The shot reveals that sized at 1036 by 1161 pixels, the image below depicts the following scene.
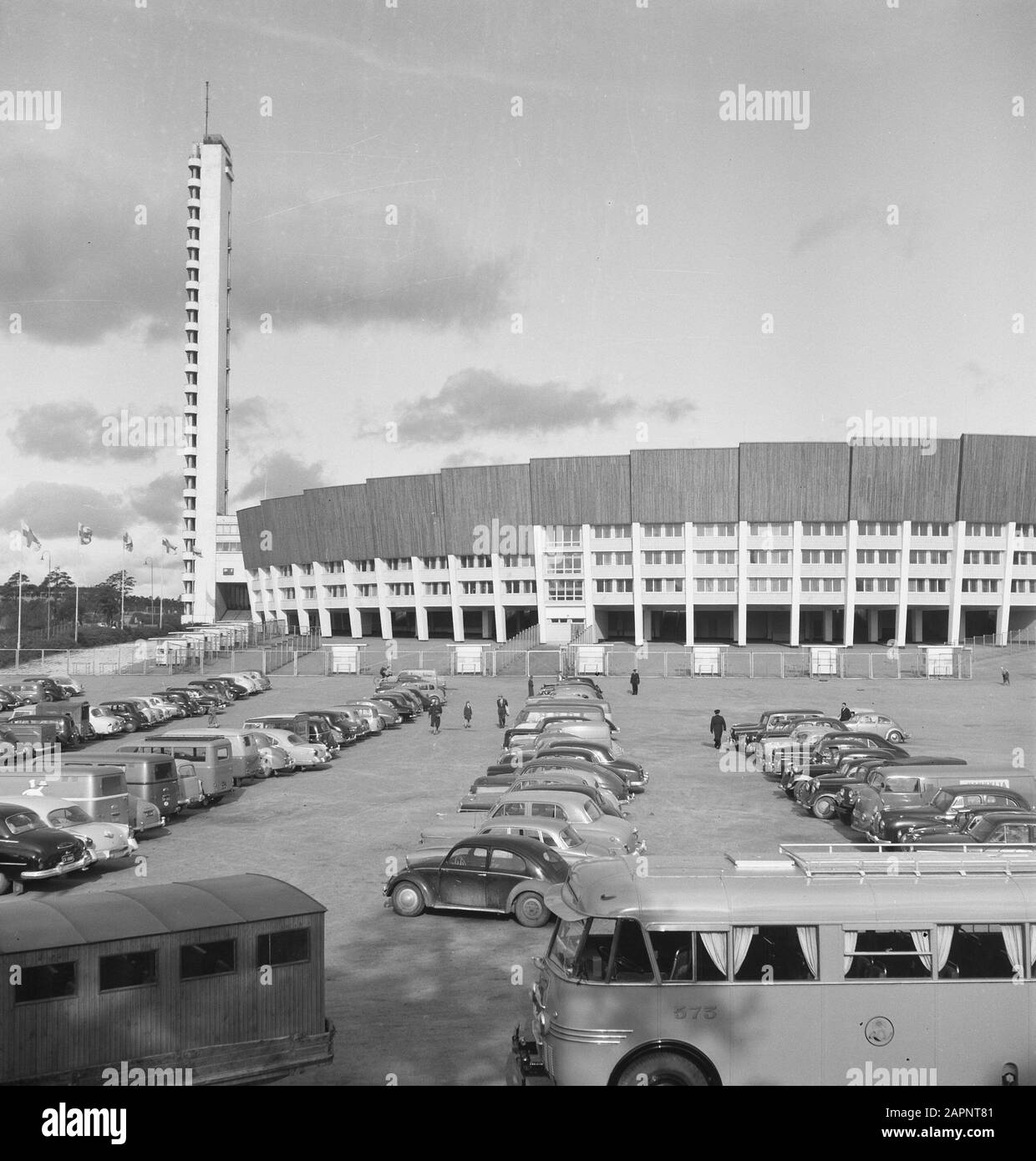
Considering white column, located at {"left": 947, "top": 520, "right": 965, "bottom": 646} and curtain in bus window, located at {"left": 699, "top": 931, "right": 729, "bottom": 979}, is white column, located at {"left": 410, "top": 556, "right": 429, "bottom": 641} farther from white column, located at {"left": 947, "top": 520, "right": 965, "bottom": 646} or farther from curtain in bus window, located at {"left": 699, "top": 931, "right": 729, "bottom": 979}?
curtain in bus window, located at {"left": 699, "top": 931, "right": 729, "bottom": 979}

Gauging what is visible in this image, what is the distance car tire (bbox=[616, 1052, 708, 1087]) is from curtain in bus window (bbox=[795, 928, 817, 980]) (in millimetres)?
1215

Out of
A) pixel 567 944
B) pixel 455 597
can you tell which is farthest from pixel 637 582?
pixel 567 944

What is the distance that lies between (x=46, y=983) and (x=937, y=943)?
708 cm

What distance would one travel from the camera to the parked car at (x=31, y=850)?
1775 centimetres

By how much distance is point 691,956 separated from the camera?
9.11 m

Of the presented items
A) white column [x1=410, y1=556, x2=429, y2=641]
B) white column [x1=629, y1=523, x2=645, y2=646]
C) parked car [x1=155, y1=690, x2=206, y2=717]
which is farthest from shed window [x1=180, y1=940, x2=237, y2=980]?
white column [x1=410, y1=556, x2=429, y2=641]

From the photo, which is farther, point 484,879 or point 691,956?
point 484,879

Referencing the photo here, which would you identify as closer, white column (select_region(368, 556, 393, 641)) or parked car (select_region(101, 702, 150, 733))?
parked car (select_region(101, 702, 150, 733))

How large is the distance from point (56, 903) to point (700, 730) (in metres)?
35.8

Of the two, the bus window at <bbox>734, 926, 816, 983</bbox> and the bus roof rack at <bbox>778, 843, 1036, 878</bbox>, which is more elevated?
the bus roof rack at <bbox>778, 843, 1036, 878</bbox>

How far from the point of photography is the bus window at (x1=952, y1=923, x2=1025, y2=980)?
30.2 ft

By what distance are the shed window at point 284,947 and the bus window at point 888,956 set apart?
4.68 meters

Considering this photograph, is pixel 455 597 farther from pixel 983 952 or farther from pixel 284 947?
pixel 983 952
